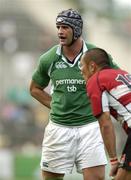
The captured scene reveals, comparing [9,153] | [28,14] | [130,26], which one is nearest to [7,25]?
[28,14]

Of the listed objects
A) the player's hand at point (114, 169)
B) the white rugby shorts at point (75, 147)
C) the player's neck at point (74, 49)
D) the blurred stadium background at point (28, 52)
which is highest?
the player's neck at point (74, 49)

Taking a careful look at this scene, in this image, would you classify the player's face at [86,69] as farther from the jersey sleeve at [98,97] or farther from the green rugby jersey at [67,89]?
the green rugby jersey at [67,89]

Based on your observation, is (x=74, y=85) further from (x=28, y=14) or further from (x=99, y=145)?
(x=28, y=14)

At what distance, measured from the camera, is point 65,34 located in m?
9.23

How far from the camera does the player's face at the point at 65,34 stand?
9.21m

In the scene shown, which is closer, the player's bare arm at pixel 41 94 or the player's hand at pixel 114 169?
the player's hand at pixel 114 169

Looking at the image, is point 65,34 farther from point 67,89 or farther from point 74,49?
point 67,89

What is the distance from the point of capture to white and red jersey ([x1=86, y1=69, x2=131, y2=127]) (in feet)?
26.7

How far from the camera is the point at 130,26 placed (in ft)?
88.3

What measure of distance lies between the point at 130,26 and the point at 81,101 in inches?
702

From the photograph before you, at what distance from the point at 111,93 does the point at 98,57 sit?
0.44 meters

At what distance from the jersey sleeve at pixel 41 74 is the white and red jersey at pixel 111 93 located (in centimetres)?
141

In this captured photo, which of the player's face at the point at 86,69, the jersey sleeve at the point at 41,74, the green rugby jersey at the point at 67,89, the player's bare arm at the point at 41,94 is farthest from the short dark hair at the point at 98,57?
the player's bare arm at the point at 41,94

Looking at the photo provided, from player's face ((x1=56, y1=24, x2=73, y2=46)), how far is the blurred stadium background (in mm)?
8000
